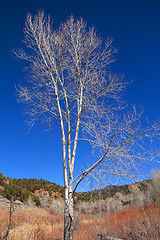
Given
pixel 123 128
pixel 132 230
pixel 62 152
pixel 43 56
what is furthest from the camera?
pixel 43 56

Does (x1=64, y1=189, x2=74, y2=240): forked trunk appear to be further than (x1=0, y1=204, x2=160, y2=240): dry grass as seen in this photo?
No

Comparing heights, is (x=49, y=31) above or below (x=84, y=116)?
above

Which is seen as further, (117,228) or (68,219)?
(117,228)

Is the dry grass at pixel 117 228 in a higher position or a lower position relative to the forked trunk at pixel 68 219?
lower

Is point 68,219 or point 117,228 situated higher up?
point 68,219

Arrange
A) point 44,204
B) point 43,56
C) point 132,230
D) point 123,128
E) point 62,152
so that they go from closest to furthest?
1. point 123,128
2. point 62,152
3. point 132,230
4. point 43,56
5. point 44,204

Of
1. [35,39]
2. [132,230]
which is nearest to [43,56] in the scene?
[35,39]

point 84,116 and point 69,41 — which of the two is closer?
point 84,116

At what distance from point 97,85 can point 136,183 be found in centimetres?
303

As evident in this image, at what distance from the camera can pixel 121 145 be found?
4320 mm

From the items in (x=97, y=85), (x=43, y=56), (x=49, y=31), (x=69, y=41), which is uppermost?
(x=49, y=31)

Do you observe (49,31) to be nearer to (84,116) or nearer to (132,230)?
(84,116)

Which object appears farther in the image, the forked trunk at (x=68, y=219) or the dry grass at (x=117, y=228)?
the dry grass at (x=117, y=228)

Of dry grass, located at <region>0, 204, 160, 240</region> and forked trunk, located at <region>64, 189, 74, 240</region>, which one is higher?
forked trunk, located at <region>64, 189, 74, 240</region>
